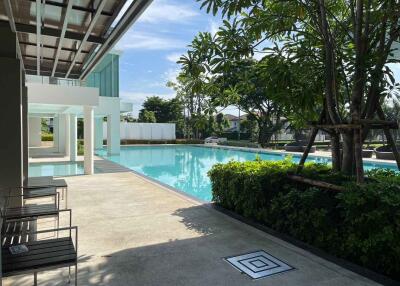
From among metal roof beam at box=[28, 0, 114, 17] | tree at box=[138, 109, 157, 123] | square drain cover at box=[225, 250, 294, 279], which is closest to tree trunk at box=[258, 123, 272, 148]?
tree at box=[138, 109, 157, 123]

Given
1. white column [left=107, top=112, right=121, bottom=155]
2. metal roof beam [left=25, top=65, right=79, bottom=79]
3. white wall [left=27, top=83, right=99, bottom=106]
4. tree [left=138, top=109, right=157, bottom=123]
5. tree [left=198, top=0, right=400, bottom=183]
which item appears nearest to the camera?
tree [left=198, top=0, right=400, bottom=183]

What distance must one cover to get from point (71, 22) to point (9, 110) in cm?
191

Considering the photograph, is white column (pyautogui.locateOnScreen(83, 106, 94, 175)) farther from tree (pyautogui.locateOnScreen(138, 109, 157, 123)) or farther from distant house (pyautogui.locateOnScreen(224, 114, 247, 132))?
distant house (pyautogui.locateOnScreen(224, 114, 247, 132))

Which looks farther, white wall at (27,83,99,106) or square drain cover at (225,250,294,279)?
white wall at (27,83,99,106)

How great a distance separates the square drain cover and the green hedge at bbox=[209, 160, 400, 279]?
2.39 feet

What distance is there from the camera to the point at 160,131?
4106cm

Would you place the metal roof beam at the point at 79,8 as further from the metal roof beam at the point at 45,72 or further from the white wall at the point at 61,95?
the white wall at the point at 61,95

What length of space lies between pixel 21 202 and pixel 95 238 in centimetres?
171

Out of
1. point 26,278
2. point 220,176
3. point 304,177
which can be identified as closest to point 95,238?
point 26,278

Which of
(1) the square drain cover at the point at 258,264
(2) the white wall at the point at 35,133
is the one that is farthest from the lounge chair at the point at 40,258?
(2) the white wall at the point at 35,133

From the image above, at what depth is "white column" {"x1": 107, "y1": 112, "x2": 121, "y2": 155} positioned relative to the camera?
82.9 ft

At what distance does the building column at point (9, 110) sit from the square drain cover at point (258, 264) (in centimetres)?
397

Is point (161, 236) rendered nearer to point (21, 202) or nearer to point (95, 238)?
point (95, 238)

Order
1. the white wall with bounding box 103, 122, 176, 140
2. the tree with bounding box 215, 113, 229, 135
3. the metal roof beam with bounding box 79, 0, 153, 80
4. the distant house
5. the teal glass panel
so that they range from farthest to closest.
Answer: the distant house
the tree with bounding box 215, 113, 229, 135
the white wall with bounding box 103, 122, 176, 140
the teal glass panel
the metal roof beam with bounding box 79, 0, 153, 80
